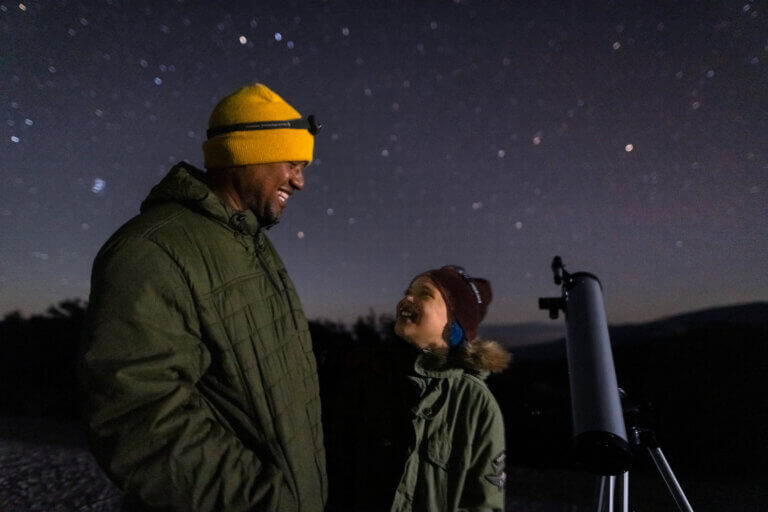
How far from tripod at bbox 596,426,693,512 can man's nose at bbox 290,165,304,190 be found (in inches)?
87.7

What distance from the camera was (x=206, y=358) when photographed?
4.50ft

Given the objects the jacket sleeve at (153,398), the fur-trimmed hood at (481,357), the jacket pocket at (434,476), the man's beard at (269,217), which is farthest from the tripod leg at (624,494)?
the man's beard at (269,217)

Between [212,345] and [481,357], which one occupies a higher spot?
[212,345]

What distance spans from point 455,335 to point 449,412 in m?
0.46

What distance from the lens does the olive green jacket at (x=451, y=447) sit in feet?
6.81

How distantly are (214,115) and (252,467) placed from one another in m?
1.52

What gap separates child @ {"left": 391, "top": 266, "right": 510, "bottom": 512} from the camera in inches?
82.2

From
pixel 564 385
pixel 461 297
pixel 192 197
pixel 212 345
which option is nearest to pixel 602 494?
pixel 461 297

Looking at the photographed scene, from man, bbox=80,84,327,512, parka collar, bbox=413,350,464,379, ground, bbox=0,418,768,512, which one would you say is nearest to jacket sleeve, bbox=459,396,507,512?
parka collar, bbox=413,350,464,379

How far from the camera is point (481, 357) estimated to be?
7.70 ft

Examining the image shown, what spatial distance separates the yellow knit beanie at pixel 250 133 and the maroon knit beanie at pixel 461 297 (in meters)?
1.12

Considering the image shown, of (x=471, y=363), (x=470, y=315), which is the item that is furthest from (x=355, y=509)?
(x=470, y=315)

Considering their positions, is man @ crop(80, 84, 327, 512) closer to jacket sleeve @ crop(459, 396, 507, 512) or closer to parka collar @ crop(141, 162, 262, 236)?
parka collar @ crop(141, 162, 262, 236)

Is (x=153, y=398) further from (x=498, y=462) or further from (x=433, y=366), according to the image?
(x=498, y=462)
